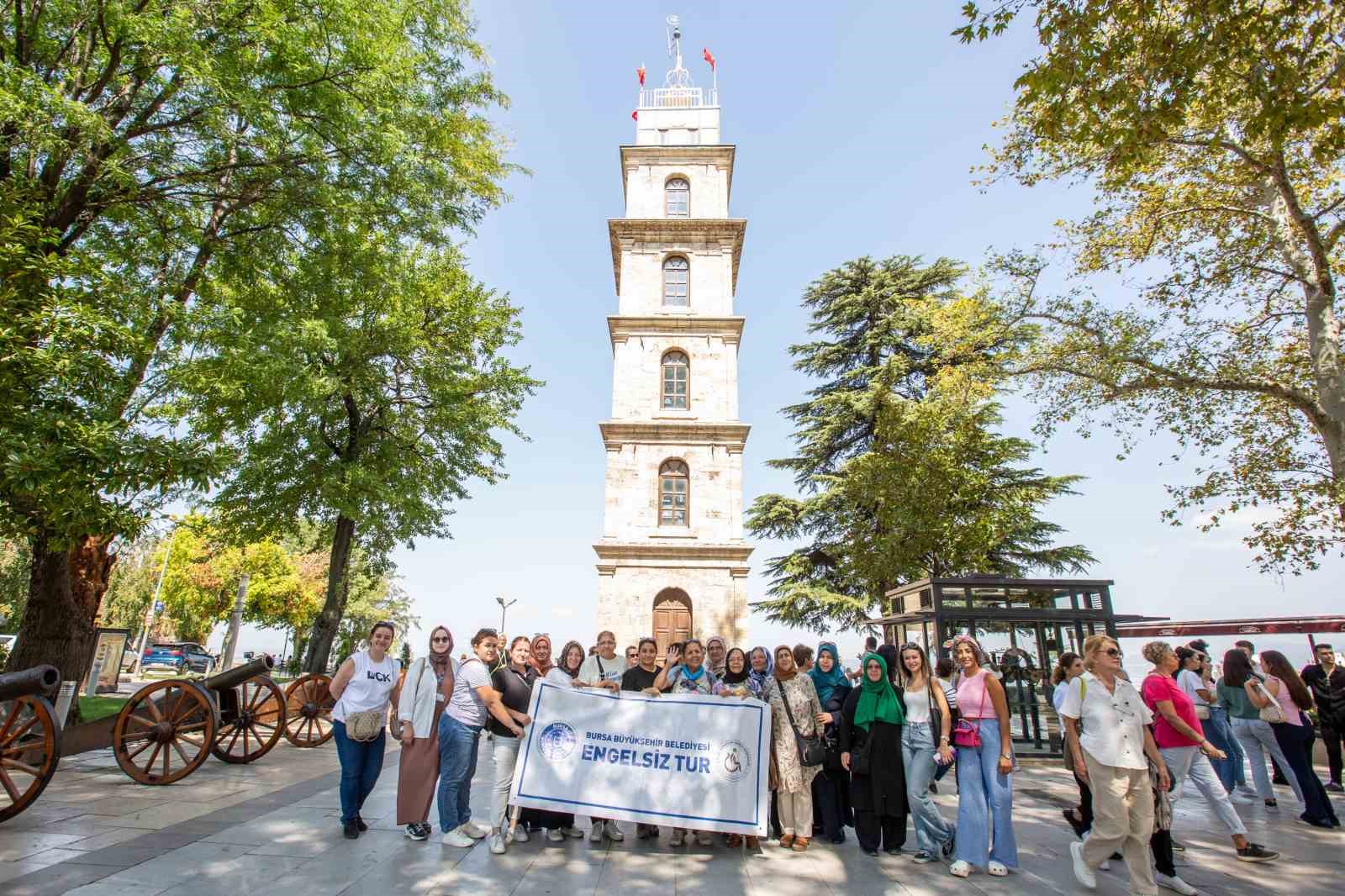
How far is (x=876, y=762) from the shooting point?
5965 mm

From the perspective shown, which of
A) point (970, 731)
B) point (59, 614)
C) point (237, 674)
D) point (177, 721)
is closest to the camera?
point (970, 731)

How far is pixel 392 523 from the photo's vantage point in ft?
57.1

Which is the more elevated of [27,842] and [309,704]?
[309,704]

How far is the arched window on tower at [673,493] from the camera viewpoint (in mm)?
20562

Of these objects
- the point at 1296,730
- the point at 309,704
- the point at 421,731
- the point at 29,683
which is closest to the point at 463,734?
the point at 421,731

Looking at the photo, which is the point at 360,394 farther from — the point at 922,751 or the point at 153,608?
the point at 153,608

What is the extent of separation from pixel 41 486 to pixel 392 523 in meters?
10.5

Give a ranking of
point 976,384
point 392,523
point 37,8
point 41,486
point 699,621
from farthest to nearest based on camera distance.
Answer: point 699,621
point 392,523
point 976,384
point 37,8
point 41,486

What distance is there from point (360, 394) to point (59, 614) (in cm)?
669

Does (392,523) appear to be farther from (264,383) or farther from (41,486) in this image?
(41,486)

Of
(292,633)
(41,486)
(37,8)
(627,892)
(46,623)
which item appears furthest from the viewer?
(292,633)

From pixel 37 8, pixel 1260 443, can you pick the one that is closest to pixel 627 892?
pixel 37 8

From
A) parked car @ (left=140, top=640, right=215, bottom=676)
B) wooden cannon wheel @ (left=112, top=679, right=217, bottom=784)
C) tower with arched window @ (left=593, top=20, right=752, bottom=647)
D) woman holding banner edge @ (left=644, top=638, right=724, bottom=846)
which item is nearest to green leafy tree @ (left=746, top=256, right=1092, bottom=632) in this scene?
tower with arched window @ (left=593, top=20, right=752, bottom=647)

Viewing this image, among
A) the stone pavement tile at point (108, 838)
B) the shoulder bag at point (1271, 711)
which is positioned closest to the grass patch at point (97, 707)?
A: the stone pavement tile at point (108, 838)
